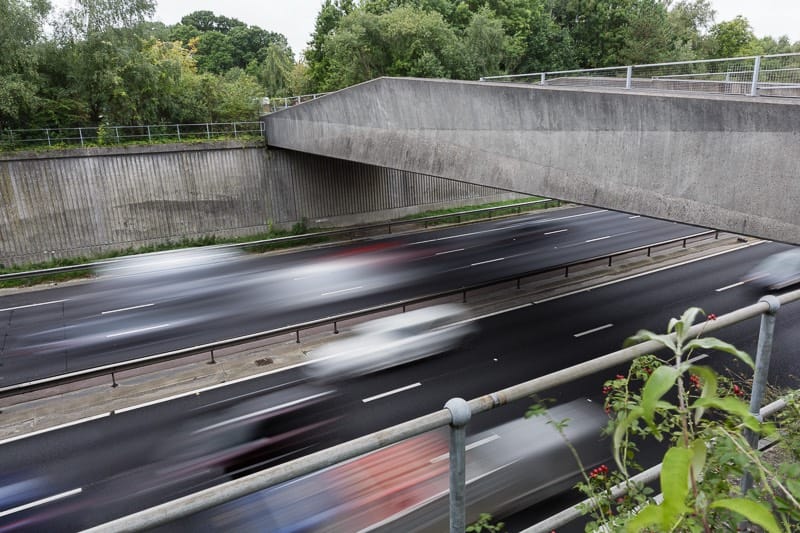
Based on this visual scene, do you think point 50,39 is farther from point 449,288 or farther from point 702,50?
point 702,50

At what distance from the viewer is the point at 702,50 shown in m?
66.1

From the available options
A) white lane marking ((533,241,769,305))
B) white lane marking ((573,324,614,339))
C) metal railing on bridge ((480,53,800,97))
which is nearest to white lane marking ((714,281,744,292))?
white lane marking ((533,241,769,305))

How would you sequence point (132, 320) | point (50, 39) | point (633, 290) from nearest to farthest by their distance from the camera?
point (132, 320) < point (633, 290) < point (50, 39)

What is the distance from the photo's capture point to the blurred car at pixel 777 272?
21.5 meters

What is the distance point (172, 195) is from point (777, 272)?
3032cm

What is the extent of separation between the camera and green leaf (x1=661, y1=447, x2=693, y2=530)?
1.44 m

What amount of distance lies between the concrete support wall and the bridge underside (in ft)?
44.0

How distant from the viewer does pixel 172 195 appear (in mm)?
29781

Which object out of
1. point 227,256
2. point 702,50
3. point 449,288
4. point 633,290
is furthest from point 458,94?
point 702,50

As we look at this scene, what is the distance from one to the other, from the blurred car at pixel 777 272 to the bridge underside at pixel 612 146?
12567 millimetres

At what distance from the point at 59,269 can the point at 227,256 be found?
25.1 ft

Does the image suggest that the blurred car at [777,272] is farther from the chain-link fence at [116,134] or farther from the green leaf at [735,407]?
the chain-link fence at [116,134]

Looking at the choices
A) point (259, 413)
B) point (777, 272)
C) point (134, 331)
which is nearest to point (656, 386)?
point (259, 413)

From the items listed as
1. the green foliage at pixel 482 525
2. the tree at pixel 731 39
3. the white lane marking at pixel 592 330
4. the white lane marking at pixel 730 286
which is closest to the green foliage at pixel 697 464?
the green foliage at pixel 482 525
